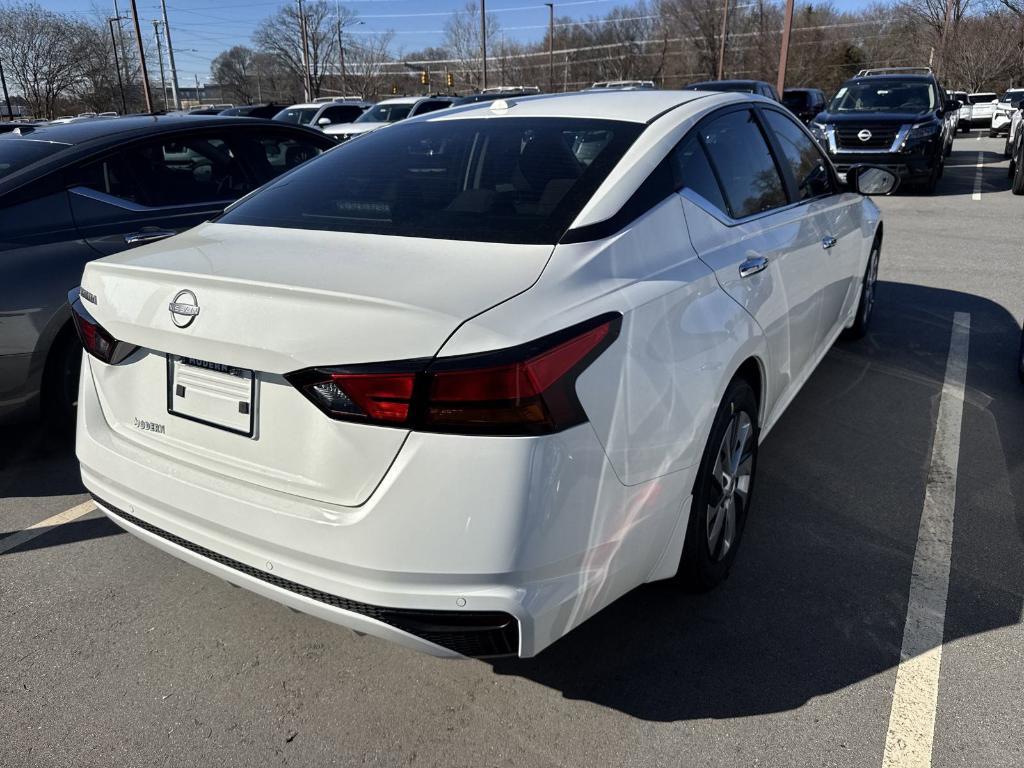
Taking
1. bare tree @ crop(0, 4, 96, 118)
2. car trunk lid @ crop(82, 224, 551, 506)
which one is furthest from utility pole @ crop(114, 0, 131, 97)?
car trunk lid @ crop(82, 224, 551, 506)

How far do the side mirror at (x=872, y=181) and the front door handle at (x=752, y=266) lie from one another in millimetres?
1930

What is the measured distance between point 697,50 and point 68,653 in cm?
6855

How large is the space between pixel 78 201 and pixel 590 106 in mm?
2794

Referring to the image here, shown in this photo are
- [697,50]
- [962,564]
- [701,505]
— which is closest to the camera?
[701,505]

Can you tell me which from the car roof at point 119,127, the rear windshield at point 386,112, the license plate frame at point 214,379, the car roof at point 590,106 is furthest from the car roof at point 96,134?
the rear windshield at point 386,112

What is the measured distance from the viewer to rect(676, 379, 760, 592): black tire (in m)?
2.53

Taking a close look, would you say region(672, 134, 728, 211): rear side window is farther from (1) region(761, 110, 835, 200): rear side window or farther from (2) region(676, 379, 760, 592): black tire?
(1) region(761, 110, 835, 200): rear side window

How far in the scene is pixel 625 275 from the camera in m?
2.18

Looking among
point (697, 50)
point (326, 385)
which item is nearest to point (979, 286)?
point (326, 385)

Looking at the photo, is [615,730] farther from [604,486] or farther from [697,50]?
[697,50]

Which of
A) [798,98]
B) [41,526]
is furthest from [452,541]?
[798,98]

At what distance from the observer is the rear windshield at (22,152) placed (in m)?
4.27

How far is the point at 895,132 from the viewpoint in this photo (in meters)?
13.1

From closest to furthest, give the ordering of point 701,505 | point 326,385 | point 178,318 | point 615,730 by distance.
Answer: point 326,385 < point 178,318 < point 615,730 < point 701,505
